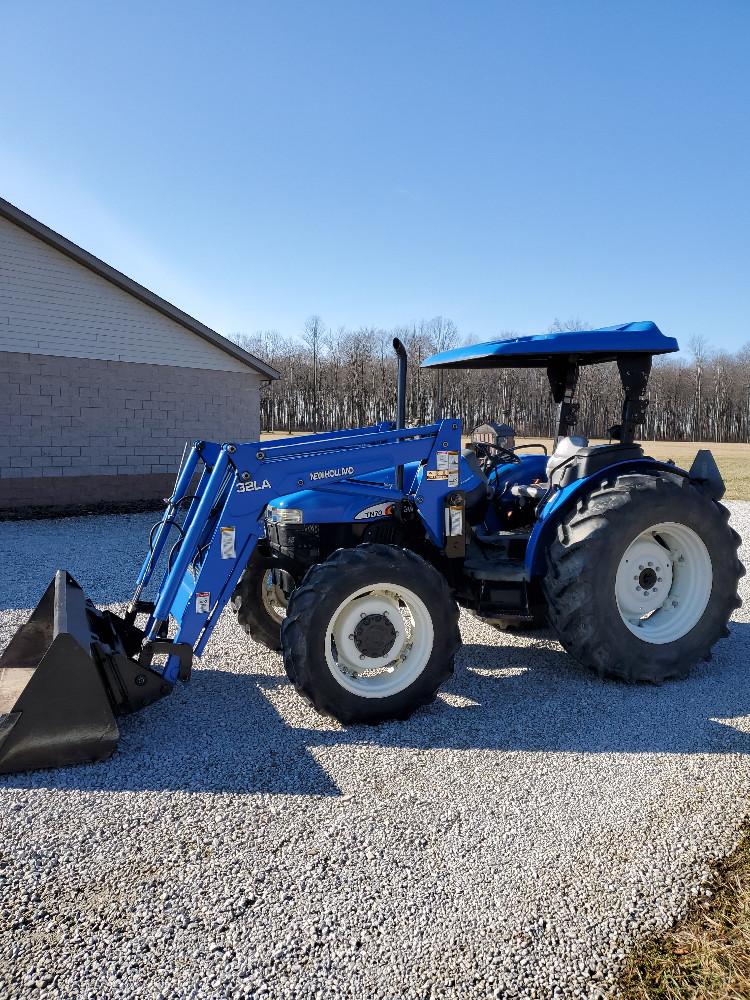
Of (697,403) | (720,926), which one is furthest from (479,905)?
(697,403)

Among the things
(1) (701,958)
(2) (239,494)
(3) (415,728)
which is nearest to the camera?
(1) (701,958)

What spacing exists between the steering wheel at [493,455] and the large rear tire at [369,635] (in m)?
1.83

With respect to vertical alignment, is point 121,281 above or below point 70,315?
above

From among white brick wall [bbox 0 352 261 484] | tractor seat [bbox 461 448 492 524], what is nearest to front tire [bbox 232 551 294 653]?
A: tractor seat [bbox 461 448 492 524]

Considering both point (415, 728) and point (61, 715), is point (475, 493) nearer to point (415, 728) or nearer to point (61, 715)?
point (415, 728)

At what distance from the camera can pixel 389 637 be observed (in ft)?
12.8

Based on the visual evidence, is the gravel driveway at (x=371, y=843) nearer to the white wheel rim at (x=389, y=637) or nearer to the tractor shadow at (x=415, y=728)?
the tractor shadow at (x=415, y=728)

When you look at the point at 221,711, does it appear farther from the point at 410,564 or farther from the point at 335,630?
the point at 410,564

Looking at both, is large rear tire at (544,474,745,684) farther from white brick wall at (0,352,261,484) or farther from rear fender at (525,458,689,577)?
white brick wall at (0,352,261,484)

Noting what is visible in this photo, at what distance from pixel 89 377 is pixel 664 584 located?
11.1 m

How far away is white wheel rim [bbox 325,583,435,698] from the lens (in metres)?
3.86

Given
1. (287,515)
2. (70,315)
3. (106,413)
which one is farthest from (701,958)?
(70,315)

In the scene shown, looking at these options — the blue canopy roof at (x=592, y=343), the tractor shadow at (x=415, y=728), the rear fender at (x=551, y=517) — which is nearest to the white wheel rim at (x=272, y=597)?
the tractor shadow at (x=415, y=728)

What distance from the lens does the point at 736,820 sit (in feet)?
9.64
